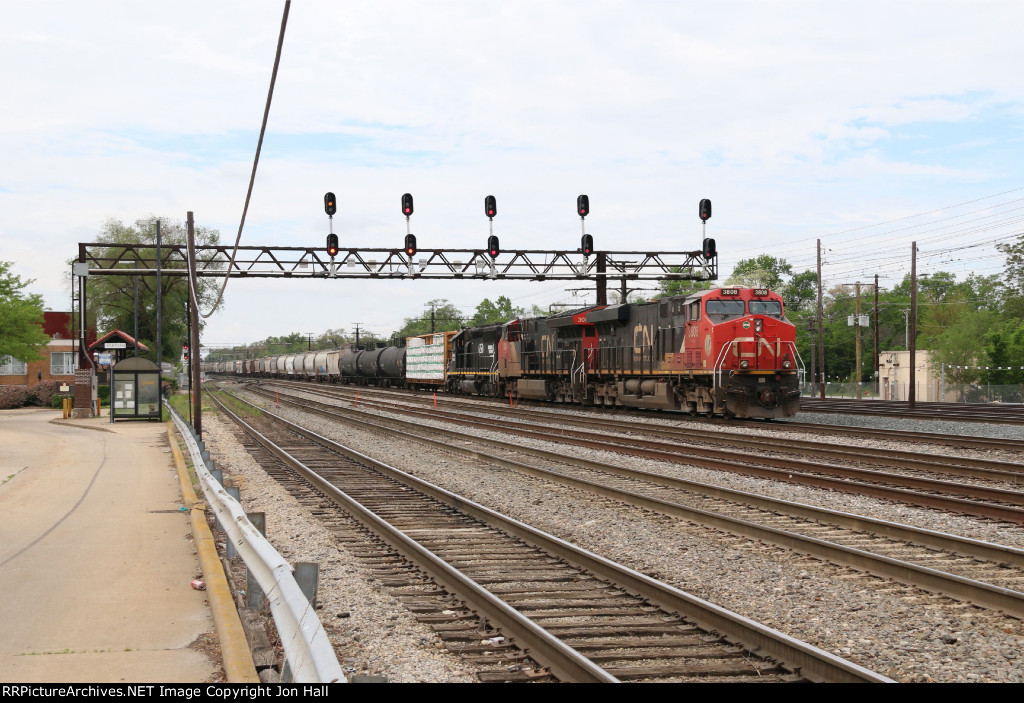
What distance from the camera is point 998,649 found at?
19.8 ft

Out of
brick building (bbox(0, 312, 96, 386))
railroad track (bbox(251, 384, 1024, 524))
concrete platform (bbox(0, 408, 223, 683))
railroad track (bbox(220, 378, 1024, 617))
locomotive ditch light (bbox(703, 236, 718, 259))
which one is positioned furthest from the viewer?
brick building (bbox(0, 312, 96, 386))

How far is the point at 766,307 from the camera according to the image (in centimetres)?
2556

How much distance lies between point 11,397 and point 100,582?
142ft

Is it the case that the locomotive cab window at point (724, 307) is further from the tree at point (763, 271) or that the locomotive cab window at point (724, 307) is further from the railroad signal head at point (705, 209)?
the tree at point (763, 271)

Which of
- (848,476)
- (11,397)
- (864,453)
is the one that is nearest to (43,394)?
(11,397)

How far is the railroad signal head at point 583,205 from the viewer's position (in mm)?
32281

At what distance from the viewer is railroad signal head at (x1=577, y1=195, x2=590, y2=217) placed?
32281 mm

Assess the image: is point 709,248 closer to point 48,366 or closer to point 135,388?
point 135,388

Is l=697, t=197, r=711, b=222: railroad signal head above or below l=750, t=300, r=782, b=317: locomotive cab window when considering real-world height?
above

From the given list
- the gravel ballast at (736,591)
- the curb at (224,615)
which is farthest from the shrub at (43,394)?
the curb at (224,615)

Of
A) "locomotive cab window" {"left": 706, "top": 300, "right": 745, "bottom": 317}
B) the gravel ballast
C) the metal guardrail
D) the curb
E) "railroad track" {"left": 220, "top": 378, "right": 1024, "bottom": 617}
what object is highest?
"locomotive cab window" {"left": 706, "top": 300, "right": 745, "bottom": 317}

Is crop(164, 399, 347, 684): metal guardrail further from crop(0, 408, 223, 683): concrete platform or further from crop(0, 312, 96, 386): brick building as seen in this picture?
crop(0, 312, 96, 386): brick building

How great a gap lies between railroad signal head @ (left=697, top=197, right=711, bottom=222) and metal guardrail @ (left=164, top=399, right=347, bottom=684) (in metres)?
28.1

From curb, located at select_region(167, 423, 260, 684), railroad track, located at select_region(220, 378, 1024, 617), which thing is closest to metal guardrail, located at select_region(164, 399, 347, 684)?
curb, located at select_region(167, 423, 260, 684)
